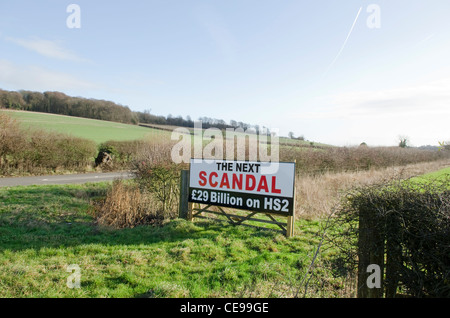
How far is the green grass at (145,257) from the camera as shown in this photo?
374cm

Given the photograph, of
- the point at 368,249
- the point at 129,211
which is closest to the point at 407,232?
the point at 368,249

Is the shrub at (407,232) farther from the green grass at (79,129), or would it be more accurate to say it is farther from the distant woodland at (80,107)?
the distant woodland at (80,107)

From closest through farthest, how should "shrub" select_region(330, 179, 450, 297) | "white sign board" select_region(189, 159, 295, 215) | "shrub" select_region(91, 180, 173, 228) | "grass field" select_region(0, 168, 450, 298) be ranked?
"shrub" select_region(330, 179, 450, 297) → "grass field" select_region(0, 168, 450, 298) → "white sign board" select_region(189, 159, 295, 215) → "shrub" select_region(91, 180, 173, 228)

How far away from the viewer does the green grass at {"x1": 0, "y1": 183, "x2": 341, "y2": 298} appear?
12.3ft

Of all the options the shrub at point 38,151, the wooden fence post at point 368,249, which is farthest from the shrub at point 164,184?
the shrub at point 38,151

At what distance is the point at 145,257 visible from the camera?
16.5 ft

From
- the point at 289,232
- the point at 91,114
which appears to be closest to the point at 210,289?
the point at 289,232

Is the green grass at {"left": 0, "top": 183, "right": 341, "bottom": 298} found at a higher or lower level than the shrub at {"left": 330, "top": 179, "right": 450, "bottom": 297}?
lower

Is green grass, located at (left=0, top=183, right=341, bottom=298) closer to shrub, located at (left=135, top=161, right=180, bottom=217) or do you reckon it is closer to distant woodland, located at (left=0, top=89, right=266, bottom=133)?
shrub, located at (left=135, top=161, right=180, bottom=217)

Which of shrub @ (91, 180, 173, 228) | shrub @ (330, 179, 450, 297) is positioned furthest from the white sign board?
shrub @ (330, 179, 450, 297)

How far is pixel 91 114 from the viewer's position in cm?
5372
